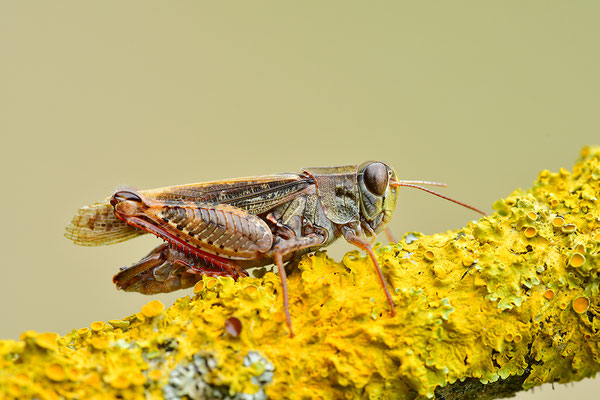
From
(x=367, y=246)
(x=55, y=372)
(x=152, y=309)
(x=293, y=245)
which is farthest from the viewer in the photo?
(x=293, y=245)

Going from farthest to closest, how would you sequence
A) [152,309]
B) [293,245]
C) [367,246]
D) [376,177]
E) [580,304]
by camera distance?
[376,177] < [293,245] < [367,246] < [580,304] < [152,309]

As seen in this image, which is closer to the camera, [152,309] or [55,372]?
[55,372]

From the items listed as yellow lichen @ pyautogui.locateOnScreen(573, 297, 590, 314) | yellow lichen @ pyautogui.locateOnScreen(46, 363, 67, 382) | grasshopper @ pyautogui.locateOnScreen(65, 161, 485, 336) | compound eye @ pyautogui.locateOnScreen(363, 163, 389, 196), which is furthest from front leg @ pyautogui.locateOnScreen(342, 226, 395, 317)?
yellow lichen @ pyautogui.locateOnScreen(46, 363, 67, 382)

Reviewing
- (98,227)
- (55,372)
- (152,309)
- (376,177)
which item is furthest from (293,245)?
(55,372)

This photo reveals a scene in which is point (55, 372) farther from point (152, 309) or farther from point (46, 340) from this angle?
point (152, 309)

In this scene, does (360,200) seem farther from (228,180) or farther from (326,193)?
(228,180)

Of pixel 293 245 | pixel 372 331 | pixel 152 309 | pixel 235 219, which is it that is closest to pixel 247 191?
pixel 235 219

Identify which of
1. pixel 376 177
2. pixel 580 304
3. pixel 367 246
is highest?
pixel 376 177

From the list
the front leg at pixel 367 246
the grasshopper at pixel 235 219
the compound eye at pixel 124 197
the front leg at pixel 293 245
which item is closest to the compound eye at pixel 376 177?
the grasshopper at pixel 235 219

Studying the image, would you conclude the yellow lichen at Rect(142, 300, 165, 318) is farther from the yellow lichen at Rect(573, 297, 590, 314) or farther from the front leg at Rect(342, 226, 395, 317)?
the yellow lichen at Rect(573, 297, 590, 314)

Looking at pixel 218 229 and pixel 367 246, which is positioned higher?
pixel 218 229
